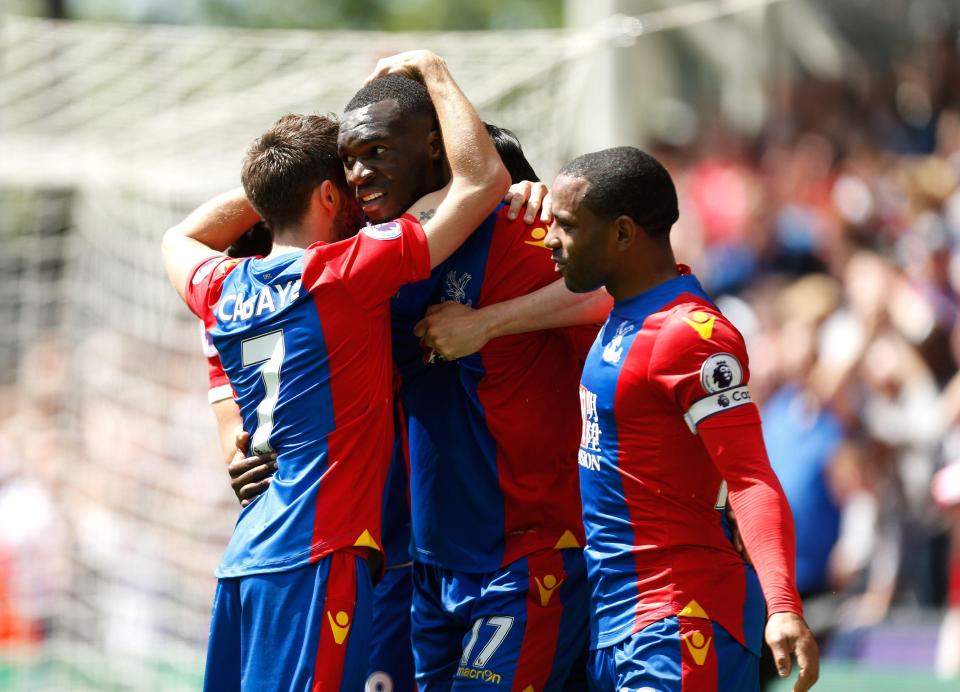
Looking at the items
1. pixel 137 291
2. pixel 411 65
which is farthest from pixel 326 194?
pixel 137 291

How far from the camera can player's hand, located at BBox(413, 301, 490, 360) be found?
4.05m

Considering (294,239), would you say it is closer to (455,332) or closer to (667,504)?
(455,332)

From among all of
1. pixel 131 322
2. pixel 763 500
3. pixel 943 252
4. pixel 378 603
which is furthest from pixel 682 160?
pixel 763 500

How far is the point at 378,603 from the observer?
4.59m

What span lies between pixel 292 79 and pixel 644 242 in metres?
6.62

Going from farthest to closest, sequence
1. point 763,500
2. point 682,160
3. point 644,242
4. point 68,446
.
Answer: point 682,160, point 68,446, point 644,242, point 763,500

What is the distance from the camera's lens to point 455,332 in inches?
160

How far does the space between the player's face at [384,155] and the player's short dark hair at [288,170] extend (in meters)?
0.07

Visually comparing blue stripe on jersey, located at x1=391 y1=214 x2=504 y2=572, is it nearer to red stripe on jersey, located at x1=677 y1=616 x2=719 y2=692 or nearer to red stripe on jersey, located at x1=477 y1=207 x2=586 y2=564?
red stripe on jersey, located at x1=477 y1=207 x2=586 y2=564

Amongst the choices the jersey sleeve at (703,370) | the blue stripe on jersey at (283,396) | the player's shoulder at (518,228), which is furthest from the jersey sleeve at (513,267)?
the jersey sleeve at (703,370)

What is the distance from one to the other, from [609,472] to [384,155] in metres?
1.11

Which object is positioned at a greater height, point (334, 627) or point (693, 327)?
point (693, 327)

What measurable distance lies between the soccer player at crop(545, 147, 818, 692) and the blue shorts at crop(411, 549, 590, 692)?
33 centimetres

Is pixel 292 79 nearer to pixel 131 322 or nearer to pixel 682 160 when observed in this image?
pixel 131 322
